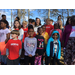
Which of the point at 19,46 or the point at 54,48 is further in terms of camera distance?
the point at 54,48

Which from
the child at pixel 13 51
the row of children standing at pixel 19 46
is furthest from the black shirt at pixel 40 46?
the child at pixel 13 51

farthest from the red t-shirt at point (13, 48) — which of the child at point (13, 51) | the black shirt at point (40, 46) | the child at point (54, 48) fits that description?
the child at point (54, 48)

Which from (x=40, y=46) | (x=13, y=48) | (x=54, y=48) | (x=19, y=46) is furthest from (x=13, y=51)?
(x=54, y=48)

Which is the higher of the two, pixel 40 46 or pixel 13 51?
pixel 40 46

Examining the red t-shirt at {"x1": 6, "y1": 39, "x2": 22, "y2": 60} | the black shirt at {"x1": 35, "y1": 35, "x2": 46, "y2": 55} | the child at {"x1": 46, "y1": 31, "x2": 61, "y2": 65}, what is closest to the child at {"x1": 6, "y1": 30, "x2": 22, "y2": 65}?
the red t-shirt at {"x1": 6, "y1": 39, "x2": 22, "y2": 60}

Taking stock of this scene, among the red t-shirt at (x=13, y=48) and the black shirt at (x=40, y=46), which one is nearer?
the red t-shirt at (x=13, y=48)

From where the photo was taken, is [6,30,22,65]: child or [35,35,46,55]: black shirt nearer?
[6,30,22,65]: child

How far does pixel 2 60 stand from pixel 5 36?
105 centimetres

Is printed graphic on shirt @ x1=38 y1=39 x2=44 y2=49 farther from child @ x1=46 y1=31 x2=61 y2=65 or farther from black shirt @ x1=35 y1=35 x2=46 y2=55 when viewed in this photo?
child @ x1=46 y1=31 x2=61 y2=65

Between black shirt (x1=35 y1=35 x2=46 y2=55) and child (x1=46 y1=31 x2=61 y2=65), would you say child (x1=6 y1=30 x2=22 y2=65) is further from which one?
child (x1=46 y1=31 x2=61 y2=65)

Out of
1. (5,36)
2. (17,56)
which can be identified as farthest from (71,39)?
(5,36)

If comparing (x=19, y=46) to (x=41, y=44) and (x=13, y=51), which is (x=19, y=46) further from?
(x=41, y=44)

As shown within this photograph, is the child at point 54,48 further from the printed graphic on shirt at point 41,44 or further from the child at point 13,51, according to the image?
the child at point 13,51

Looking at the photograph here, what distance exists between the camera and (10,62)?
2662 mm
